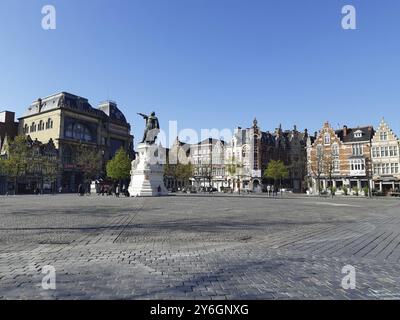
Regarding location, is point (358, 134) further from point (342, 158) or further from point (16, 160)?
point (16, 160)

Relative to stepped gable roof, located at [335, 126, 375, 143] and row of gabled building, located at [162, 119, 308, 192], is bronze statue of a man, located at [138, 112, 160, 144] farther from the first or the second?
stepped gable roof, located at [335, 126, 375, 143]

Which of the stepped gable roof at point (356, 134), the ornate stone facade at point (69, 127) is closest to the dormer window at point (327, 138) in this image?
the stepped gable roof at point (356, 134)

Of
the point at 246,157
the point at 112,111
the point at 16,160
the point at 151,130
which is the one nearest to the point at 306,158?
the point at 246,157

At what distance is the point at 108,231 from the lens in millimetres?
11406

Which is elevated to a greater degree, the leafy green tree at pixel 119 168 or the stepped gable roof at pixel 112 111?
the stepped gable roof at pixel 112 111

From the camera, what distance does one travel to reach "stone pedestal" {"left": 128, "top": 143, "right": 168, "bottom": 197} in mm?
40625

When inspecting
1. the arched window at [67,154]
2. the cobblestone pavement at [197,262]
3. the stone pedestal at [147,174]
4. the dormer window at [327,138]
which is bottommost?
the cobblestone pavement at [197,262]

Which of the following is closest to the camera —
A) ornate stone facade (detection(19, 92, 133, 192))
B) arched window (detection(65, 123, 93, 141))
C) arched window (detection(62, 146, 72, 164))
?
ornate stone facade (detection(19, 92, 133, 192))

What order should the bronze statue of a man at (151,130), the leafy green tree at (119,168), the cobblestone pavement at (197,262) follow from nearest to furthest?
the cobblestone pavement at (197,262), the bronze statue of a man at (151,130), the leafy green tree at (119,168)

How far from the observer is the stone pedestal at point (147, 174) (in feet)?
133

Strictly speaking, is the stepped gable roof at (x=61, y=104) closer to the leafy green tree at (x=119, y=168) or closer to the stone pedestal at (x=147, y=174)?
the leafy green tree at (x=119, y=168)

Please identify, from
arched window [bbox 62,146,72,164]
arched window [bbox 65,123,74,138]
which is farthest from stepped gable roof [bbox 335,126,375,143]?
arched window [bbox 65,123,74,138]

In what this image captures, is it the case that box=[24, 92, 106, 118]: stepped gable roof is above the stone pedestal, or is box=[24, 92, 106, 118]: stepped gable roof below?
above
